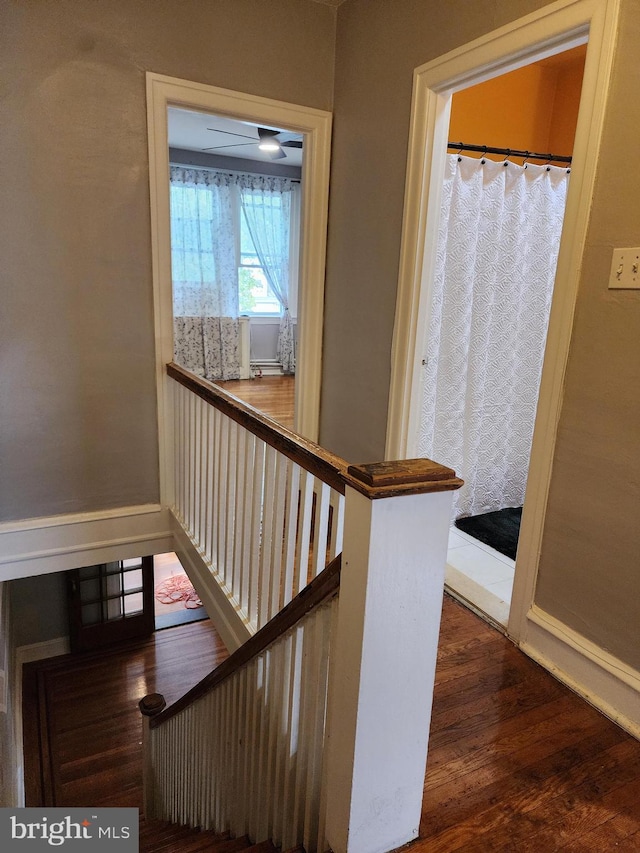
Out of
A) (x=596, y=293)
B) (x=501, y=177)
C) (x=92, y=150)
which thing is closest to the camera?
(x=596, y=293)

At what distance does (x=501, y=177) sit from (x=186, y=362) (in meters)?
5.18

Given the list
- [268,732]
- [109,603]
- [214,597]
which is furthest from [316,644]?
[109,603]

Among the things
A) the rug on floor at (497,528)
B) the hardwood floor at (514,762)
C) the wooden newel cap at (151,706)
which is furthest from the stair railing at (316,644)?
the rug on floor at (497,528)

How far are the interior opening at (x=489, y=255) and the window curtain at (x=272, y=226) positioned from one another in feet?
15.5

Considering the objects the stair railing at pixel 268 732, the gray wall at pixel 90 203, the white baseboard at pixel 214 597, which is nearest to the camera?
the stair railing at pixel 268 732

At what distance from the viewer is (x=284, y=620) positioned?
1318 mm

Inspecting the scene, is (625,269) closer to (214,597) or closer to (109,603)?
(214,597)

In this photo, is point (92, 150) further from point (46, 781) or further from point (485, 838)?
point (46, 781)

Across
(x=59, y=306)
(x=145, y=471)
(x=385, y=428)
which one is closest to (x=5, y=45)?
(x=59, y=306)

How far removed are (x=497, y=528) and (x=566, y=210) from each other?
180 centimetres

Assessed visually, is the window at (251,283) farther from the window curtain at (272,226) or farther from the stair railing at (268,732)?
the stair railing at (268,732)

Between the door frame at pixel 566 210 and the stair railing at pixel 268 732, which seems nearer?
the stair railing at pixel 268 732

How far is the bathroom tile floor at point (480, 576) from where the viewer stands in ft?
7.16

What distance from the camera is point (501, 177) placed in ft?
9.03
